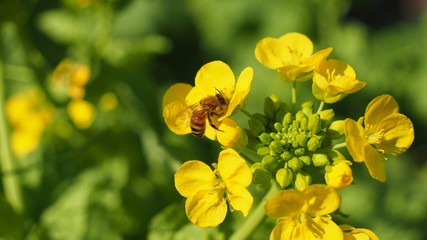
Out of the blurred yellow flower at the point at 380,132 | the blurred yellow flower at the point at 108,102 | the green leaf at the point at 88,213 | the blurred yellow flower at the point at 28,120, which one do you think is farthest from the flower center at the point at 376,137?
the blurred yellow flower at the point at 28,120

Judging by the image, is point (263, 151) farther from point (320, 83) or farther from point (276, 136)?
point (320, 83)

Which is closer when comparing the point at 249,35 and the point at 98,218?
the point at 98,218

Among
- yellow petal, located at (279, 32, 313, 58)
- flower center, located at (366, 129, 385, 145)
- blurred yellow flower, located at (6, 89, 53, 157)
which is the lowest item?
blurred yellow flower, located at (6, 89, 53, 157)

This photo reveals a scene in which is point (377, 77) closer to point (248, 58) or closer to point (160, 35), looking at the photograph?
point (248, 58)

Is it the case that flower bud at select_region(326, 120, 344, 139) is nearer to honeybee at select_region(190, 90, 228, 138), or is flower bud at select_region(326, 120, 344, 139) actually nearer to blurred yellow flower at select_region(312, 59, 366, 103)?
blurred yellow flower at select_region(312, 59, 366, 103)

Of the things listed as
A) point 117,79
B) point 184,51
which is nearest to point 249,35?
point 184,51

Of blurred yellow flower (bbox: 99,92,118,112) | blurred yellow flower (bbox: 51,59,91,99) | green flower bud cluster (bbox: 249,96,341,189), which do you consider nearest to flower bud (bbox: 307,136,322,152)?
green flower bud cluster (bbox: 249,96,341,189)
